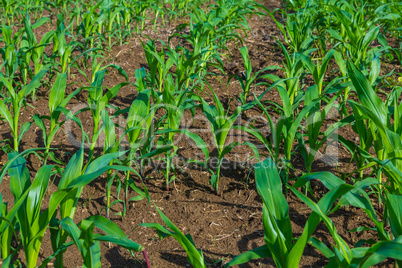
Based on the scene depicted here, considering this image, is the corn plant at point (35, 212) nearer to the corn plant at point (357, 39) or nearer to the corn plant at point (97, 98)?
the corn plant at point (97, 98)

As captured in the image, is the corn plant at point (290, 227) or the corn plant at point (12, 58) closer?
the corn plant at point (290, 227)

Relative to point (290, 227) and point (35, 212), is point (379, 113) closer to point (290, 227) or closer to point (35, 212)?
point (290, 227)

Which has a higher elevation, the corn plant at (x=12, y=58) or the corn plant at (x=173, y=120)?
the corn plant at (x=12, y=58)

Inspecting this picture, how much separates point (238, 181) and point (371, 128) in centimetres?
83

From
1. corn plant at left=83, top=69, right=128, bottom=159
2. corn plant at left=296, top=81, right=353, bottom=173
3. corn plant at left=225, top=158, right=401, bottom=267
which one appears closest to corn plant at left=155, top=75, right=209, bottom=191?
corn plant at left=83, top=69, right=128, bottom=159

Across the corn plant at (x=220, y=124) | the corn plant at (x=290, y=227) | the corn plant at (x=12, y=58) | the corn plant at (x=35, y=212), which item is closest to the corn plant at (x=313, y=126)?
the corn plant at (x=220, y=124)

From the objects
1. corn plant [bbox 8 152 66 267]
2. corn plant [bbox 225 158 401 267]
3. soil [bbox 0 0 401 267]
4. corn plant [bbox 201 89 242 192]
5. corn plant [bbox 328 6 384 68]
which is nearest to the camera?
corn plant [bbox 225 158 401 267]

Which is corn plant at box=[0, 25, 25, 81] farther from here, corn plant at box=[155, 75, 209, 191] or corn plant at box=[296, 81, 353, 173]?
corn plant at box=[296, 81, 353, 173]

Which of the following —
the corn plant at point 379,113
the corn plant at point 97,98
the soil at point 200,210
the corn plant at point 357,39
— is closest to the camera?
the corn plant at point 379,113

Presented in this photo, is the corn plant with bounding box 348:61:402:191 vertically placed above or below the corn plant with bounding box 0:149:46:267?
above

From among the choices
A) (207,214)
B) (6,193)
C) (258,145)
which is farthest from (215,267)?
(6,193)

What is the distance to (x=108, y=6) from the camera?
13.0 feet

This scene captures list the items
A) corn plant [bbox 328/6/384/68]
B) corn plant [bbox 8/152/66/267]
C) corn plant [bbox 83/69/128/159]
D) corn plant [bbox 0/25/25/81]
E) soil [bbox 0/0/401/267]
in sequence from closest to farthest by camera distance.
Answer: corn plant [bbox 8/152/66/267], soil [bbox 0/0/401/267], corn plant [bbox 83/69/128/159], corn plant [bbox 0/25/25/81], corn plant [bbox 328/6/384/68]

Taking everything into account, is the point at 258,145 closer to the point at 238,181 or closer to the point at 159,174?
the point at 238,181
